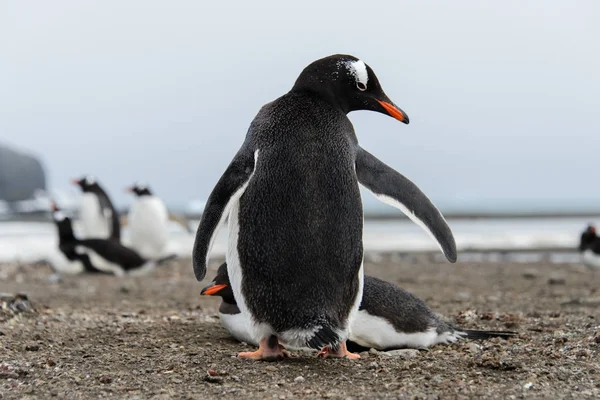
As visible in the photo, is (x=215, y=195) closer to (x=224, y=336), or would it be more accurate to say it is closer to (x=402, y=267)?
(x=224, y=336)

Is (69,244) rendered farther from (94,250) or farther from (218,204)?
(218,204)

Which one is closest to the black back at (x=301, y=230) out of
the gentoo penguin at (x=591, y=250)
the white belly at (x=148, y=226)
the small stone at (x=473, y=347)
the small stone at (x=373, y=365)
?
the small stone at (x=373, y=365)

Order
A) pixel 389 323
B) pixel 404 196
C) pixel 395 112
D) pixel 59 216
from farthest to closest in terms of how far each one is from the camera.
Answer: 1. pixel 59 216
2. pixel 389 323
3. pixel 395 112
4. pixel 404 196

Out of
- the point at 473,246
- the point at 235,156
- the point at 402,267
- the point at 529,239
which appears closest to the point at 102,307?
the point at 235,156

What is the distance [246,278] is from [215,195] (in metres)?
0.40

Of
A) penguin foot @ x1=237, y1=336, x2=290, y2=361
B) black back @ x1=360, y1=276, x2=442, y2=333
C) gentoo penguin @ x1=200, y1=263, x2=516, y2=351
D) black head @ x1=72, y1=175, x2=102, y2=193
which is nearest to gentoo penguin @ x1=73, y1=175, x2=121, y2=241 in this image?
black head @ x1=72, y1=175, x2=102, y2=193

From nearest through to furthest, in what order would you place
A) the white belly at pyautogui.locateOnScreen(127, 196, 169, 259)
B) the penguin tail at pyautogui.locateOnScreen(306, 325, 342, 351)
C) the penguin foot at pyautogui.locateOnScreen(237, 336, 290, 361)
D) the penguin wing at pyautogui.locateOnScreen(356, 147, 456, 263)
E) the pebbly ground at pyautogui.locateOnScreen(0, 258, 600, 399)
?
the pebbly ground at pyautogui.locateOnScreen(0, 258, 600, 399) < the penguin tail at pyautogui.locateOnScreen(306, 325, 342, 351) < the penguin foot at pyautogui.locateOnScreen(237, 336, 290, 361) < the penguin wing at pyautogui.locateOnScreen(356, 147, 456, 263) < the white belly at pyautogui.locateOnScreen(127, 196, 169, 259)

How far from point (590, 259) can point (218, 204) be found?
917cm

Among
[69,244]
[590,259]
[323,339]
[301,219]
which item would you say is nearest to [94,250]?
[69,244]

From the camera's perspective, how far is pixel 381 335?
3689mm

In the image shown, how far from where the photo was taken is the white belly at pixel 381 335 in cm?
367

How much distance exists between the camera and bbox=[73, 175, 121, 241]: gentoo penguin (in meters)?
13.1

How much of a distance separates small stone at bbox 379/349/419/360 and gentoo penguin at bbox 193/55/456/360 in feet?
0.72

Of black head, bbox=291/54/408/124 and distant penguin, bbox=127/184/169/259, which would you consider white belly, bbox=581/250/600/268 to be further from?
black head, bbox=291/54/408/124
